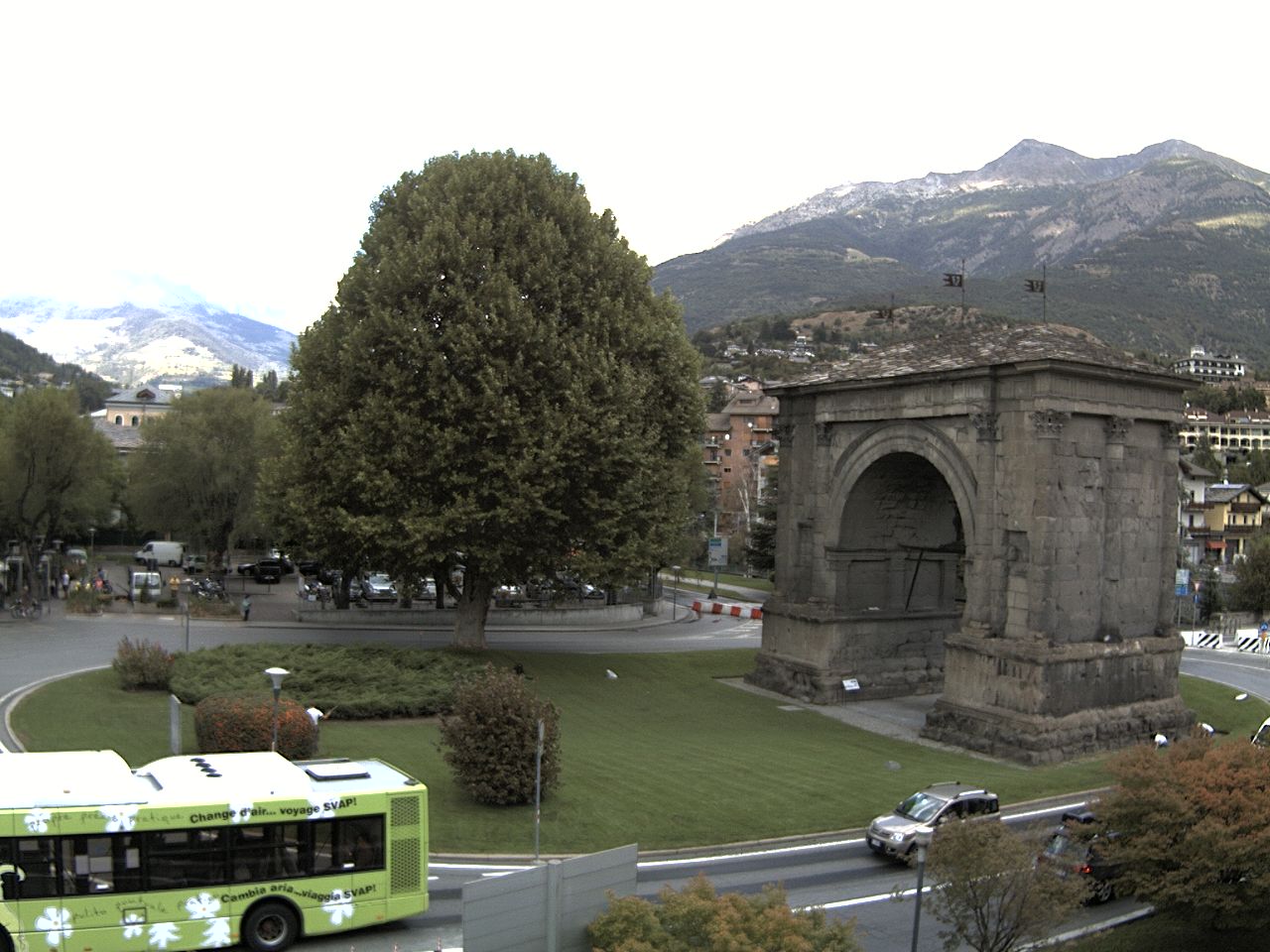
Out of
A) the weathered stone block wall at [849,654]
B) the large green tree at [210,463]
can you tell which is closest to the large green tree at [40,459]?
the large green tree at [210,463]

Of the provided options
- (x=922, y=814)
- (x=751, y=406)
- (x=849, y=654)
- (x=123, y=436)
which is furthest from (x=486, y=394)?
(x=751, y=406)

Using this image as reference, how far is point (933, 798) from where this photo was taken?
76.0ft

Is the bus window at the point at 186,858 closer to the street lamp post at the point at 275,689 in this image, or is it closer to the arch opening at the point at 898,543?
the street lamp post at the point at 275,689

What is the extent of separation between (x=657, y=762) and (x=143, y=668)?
47.9ft

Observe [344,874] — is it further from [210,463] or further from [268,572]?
[268,572]

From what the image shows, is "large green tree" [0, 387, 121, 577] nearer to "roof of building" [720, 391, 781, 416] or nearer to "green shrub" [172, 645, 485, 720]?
"green shrub" [172, 645, 485, 720]

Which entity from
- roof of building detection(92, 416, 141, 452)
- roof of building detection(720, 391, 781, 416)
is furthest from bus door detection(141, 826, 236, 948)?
roof of building detection(720, 391, 781, 416)

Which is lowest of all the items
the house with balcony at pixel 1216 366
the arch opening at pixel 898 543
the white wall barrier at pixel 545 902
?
the white wall barrier at pixel 545 902

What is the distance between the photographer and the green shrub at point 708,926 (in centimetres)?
1115

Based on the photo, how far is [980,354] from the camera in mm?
34281

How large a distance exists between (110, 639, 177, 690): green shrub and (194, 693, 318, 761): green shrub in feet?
27.9

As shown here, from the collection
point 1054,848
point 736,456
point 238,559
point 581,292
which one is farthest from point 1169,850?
point 736,456

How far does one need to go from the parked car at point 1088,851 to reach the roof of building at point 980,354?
1412cm

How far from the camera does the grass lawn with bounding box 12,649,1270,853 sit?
23.1 m
